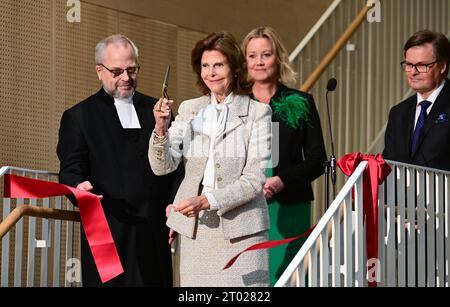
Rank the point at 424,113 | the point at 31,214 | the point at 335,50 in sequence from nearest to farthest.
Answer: the point at 31,214, the point at 424,113, the point at 335,50

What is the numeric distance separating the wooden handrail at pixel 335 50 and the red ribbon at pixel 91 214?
8.60 feet

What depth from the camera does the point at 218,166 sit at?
518cm

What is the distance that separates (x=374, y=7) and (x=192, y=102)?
11.1 ft

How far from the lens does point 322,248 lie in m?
4.78

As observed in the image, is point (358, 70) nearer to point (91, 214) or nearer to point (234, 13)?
point (234, 13)

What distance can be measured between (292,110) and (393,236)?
88cm

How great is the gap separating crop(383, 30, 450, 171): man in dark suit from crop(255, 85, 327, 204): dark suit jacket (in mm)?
397

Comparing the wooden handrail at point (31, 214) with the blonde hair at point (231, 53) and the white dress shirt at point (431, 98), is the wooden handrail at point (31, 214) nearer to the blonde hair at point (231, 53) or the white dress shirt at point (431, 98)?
the blonde hair at point (231, 53)

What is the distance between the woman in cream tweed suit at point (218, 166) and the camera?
5074mm

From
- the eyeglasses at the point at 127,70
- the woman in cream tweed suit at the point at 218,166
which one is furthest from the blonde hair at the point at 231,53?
the eyeglasses at the point at 127,70

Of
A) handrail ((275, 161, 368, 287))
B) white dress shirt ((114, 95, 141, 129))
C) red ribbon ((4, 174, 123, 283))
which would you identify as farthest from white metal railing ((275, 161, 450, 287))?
white dress shirt ((114, 95, 141, 129))

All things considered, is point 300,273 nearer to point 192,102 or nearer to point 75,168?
point 192,102

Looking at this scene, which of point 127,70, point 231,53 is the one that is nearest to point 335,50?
point 127,70
